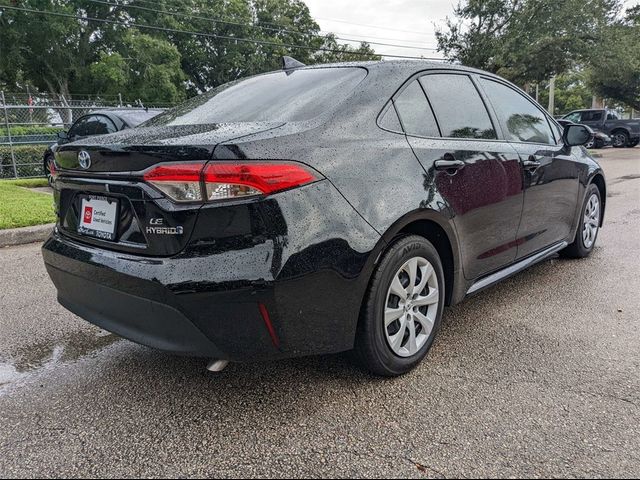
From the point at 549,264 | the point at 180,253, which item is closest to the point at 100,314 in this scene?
the point at 180,253

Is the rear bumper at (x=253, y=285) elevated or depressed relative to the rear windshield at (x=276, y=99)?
depressed

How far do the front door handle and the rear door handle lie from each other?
33.5 inches

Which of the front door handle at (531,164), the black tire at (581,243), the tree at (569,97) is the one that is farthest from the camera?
the tree at (569,97)

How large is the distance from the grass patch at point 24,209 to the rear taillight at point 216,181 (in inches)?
192

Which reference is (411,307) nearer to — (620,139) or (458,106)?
(458,106)

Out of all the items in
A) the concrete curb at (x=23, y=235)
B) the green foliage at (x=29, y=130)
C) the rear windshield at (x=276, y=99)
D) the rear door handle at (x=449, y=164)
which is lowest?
the concrete curb at (x=23, y=235)

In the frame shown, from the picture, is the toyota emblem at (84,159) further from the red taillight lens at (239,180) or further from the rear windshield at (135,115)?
the rear windshield at (135,115)

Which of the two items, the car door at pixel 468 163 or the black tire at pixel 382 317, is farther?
the car door at pixel 468 163

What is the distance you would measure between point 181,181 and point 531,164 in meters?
2.54

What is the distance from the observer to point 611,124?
76.5 ft

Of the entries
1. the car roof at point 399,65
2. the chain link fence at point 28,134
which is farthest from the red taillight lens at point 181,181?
the chain link fence at point 28,134

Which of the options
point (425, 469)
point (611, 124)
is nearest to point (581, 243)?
point (425, 469)

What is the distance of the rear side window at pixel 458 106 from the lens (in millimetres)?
2975

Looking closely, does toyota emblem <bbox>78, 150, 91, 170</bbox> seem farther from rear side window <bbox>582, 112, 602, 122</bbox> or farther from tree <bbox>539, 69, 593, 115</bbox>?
tree <bbox>539, 69, 593, 115</bbox>
